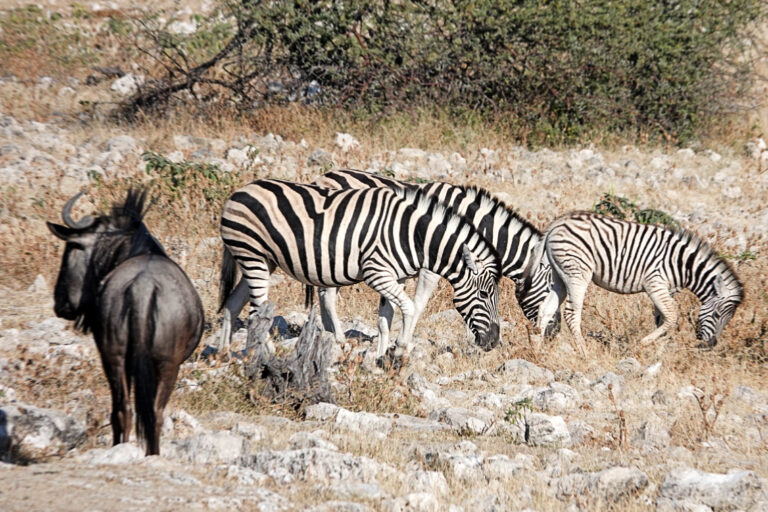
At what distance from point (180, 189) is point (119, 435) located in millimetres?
6530

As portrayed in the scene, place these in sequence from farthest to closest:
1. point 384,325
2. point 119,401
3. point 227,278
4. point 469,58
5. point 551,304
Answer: point 469,58
point 551,304
point 227,278
point 384,325
point 119,401

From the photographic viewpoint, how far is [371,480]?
4.99m

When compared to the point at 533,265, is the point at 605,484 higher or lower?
lower

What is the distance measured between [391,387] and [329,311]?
6.38 ft

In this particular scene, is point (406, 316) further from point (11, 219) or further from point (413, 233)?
point (11, 219)

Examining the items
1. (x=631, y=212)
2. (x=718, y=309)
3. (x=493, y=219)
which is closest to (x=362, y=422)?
(x=493, y=219)

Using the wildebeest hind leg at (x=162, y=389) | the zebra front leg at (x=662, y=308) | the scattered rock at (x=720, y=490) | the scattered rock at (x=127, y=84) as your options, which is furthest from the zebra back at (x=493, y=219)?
the scattered rock at (x=127, y=84)

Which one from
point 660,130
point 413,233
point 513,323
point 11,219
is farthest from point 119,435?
point 660,130

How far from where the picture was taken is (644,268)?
906cm

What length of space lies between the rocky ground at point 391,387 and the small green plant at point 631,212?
0.59 m

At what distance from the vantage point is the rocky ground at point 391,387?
4.83 m

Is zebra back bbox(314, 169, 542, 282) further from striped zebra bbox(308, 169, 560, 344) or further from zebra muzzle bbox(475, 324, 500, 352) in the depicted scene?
zebra muzzle bbox(475, 324, 500, 352)

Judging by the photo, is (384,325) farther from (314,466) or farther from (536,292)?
(314,466)

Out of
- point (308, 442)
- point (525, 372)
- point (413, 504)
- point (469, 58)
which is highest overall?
point (469, 58)
